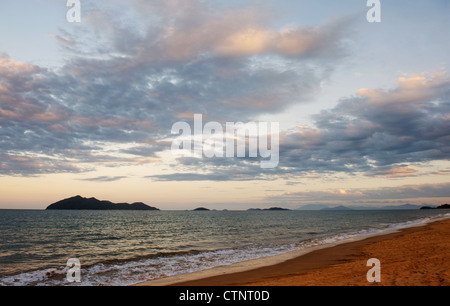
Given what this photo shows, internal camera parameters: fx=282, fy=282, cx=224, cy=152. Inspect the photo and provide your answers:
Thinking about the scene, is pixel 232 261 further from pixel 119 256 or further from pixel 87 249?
pixel 87 249

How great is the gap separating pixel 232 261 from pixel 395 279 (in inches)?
500

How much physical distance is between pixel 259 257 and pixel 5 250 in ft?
88.6

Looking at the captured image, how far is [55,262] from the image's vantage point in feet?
76.1
